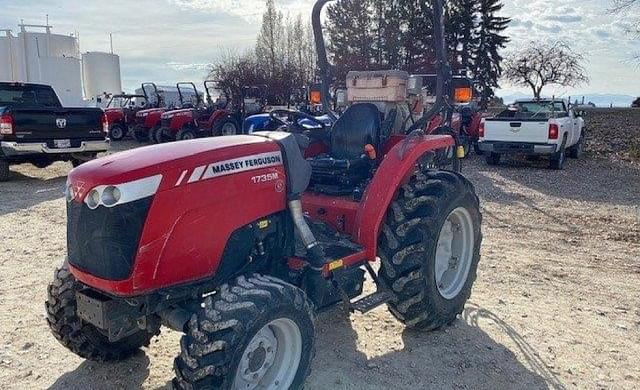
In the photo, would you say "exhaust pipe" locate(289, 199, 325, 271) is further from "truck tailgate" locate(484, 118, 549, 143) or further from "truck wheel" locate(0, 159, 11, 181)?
"truck tailgate" locate(484, 118, 549, 143)

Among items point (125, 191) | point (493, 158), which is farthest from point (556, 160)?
point (125, 191)

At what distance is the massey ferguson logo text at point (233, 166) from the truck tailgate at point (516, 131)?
33.3ft

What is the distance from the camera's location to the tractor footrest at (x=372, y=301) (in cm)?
331

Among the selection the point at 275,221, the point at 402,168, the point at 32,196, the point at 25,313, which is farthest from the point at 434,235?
the point at 32,196

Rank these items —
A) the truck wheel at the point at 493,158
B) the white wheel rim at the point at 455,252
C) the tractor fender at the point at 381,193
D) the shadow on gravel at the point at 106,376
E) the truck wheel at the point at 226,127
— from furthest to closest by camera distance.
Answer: the truck wheel at the point at 226,127, the truck wheel at the point at 493,158, the white wheel rim at the point at 455,252, the tractor fender at the point at 381,193, the shadow on gravel at the point at 106,376

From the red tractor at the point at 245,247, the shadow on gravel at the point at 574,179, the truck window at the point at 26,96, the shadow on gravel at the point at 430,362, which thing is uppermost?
the truck window at the point at 26,96

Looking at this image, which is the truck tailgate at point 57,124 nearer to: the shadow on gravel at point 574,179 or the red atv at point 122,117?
the shadow on gravel at point 574,179

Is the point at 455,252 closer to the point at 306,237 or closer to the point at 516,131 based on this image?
the point at 306,237

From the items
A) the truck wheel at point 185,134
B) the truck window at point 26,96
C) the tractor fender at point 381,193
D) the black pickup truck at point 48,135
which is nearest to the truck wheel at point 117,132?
the truck wheel at point 185,134

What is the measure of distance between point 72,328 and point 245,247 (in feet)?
3.91

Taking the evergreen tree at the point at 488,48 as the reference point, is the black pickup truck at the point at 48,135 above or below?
below

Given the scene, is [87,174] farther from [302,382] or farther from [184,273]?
[302,382]

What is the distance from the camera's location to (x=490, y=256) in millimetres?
5637

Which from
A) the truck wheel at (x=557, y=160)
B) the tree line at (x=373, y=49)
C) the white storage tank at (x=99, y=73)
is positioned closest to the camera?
the truck wheel at (x=557, y=160)
